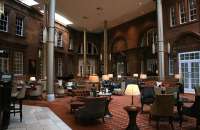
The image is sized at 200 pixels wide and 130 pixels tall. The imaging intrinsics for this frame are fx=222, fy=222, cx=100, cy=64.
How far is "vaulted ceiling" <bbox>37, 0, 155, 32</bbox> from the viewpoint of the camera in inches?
620

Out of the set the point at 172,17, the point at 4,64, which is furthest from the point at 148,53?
the point at 4,64

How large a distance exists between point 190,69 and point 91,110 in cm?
970

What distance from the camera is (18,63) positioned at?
50.5 feet

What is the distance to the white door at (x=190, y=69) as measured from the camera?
13.4m

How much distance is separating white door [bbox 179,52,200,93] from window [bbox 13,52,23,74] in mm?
10855

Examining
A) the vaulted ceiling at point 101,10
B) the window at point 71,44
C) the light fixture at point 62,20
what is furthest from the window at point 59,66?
the vaulted ceiling at point 101,10

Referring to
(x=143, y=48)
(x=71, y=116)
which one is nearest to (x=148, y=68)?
(x=143, y=48)

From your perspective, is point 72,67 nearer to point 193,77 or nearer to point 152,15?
point 152,15

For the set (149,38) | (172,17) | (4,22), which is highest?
(172,17)

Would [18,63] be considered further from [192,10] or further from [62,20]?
[192,10]

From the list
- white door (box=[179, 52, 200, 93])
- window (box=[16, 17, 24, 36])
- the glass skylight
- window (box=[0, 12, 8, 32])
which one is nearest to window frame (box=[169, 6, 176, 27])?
white door (box=[179, 52, 200, 93])

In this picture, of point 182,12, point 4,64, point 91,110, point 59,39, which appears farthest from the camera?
point 59,39

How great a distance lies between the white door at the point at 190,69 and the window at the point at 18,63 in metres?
10.9

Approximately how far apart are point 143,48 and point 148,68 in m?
1.83
